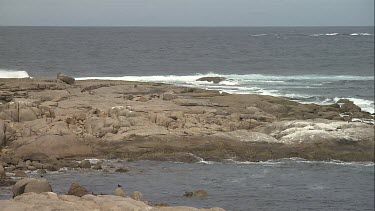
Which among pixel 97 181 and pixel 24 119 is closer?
pixel 97 181

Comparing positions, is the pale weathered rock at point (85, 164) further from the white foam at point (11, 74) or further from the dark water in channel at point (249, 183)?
the white foam at point (11, 74)

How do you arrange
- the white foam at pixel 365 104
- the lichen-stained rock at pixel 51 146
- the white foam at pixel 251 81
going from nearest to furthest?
1. the lichen-stained rock at pixel 51 146
2. the white foam at pixel 365 104
3. the white foam at pixel 251 81

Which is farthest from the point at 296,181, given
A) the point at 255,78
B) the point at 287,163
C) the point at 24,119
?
the point at 255,78

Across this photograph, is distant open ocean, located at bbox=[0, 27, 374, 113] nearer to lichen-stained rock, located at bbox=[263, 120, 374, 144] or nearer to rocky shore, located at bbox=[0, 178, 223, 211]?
lichen-stained rock, located at bbox=[263, 120, 374, 144]

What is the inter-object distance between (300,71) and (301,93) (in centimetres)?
2418

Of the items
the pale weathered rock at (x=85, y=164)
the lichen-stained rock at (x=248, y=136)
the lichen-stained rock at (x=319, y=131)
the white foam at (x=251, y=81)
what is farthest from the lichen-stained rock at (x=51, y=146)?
the white foam at (x=251, y=81)

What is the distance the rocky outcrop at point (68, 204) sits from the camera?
51.9ft

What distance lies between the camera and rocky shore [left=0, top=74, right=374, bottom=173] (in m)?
30.8

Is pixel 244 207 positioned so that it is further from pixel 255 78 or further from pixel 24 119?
pixel 255 78

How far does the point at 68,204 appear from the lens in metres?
16.2

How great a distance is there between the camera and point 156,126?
34.1 m

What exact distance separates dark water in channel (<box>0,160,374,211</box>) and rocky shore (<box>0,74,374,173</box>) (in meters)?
1.31

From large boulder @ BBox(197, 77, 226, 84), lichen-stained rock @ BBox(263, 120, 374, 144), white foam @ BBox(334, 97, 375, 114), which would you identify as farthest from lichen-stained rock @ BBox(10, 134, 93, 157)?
large boulder @ BBox(197, 77, 226, 84)

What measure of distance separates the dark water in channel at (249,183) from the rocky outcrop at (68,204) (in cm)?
734
